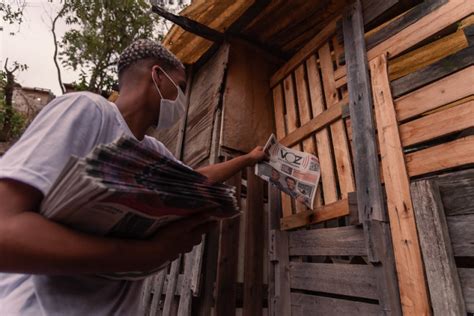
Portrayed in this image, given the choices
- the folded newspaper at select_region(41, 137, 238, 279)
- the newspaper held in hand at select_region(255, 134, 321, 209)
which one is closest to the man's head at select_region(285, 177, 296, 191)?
the newspaper held in hand at select_region(255, 134, 321, 209)

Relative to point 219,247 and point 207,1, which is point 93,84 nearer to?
point 207,1

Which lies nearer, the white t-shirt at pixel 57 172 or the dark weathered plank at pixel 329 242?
the white t-shirt at pixel 57 172

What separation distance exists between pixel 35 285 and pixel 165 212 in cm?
49

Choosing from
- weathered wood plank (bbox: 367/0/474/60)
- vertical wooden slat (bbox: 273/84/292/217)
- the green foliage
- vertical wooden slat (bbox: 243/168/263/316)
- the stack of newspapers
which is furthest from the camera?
the green foliage

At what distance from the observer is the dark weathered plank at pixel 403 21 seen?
76.9 inches

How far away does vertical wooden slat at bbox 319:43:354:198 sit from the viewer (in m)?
2.29

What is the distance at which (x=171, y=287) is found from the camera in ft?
10.6

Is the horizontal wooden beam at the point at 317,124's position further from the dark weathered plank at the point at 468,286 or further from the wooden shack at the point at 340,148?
the dark weathered plank at the point at 468,286

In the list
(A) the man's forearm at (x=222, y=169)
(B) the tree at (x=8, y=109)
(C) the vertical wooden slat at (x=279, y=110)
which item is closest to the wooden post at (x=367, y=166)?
(A) the man's forearm at (x=222, y=169)

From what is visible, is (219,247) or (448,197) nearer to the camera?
(448,197)

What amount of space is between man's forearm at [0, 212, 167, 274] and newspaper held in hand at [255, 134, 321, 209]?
5.28ft

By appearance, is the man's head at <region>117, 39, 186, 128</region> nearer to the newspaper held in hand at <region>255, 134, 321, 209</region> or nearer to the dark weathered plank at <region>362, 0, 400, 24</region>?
the newspaper held in hand at <region>255, 134, 321, 209</region>

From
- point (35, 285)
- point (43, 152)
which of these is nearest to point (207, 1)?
point (43, 152)

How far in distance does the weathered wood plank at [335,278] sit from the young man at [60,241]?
1327mm
